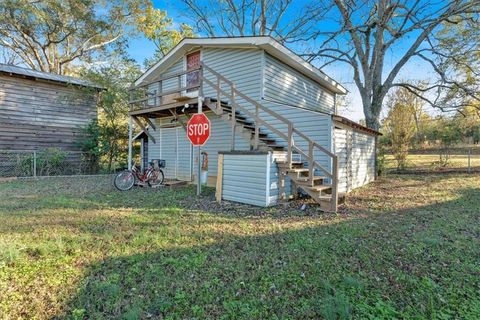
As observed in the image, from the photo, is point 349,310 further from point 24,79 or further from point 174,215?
point 24,79

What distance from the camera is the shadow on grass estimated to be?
2404 mm

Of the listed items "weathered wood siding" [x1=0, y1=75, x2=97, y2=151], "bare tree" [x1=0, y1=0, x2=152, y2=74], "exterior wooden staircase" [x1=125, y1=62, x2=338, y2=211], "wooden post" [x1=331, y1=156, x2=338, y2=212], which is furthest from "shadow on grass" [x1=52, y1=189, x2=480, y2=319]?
"bare tree" [x1=0, y1=0, x2=152, y2=74]

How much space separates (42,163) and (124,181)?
6129 mm

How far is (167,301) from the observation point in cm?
253

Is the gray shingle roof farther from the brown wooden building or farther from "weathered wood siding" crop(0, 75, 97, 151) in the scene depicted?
"weathered wood siding" crop(0, 75, 97, 151)

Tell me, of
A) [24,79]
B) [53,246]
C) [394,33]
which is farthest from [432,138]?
[24,79]

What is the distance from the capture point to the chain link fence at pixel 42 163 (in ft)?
37.9

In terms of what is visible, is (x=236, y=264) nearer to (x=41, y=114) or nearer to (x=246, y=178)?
(x=246, y=178)

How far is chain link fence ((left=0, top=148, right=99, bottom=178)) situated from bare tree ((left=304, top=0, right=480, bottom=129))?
44.8ft

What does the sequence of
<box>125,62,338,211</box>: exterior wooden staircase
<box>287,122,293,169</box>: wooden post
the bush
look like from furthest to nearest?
the bush, <box>287,122,293,169</box>: wooden post, <box>125,62,338,211</box>: exterior wooden staircase

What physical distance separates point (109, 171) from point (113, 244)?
1190 centimetres

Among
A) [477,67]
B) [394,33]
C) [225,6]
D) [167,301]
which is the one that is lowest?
[167,301]

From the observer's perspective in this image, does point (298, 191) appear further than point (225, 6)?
No

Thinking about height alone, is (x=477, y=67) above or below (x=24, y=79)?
above
